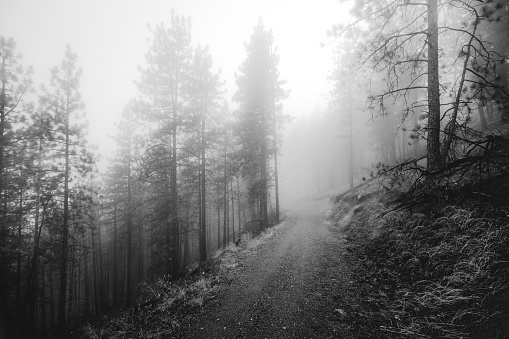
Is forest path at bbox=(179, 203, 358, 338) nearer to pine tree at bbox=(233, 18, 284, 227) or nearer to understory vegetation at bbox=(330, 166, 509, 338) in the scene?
understory vegetation at bbox=(330, 166, 509, 338)

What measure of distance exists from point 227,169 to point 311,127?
3232 centimetres

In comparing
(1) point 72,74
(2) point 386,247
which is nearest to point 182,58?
(1) point 72,74

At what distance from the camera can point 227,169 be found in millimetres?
21203

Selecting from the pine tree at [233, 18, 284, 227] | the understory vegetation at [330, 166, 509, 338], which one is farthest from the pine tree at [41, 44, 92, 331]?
the understory vegetation at [330, 166, 509, 338]

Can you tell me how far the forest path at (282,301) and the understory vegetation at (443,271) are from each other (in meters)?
0.50

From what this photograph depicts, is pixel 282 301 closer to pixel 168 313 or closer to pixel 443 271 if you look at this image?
pixel 168 313

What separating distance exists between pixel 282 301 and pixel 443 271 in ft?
10.7

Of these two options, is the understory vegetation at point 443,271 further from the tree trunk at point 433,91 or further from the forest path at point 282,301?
the tree trunk at point 433,91

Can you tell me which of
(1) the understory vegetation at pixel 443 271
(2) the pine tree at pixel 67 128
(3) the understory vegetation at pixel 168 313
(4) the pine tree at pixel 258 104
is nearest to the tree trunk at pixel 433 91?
(1) the understory vegetation at pixel 443 271

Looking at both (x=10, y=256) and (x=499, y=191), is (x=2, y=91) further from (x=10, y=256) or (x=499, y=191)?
(x=499, y=191)

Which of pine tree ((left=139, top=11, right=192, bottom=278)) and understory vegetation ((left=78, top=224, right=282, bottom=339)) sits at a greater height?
pine tree ((left=139, top=11, right=192, bottom=278))

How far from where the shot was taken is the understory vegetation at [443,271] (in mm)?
3152

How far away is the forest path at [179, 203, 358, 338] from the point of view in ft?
12.5

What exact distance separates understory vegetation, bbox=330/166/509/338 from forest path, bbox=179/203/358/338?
504 millimetres
